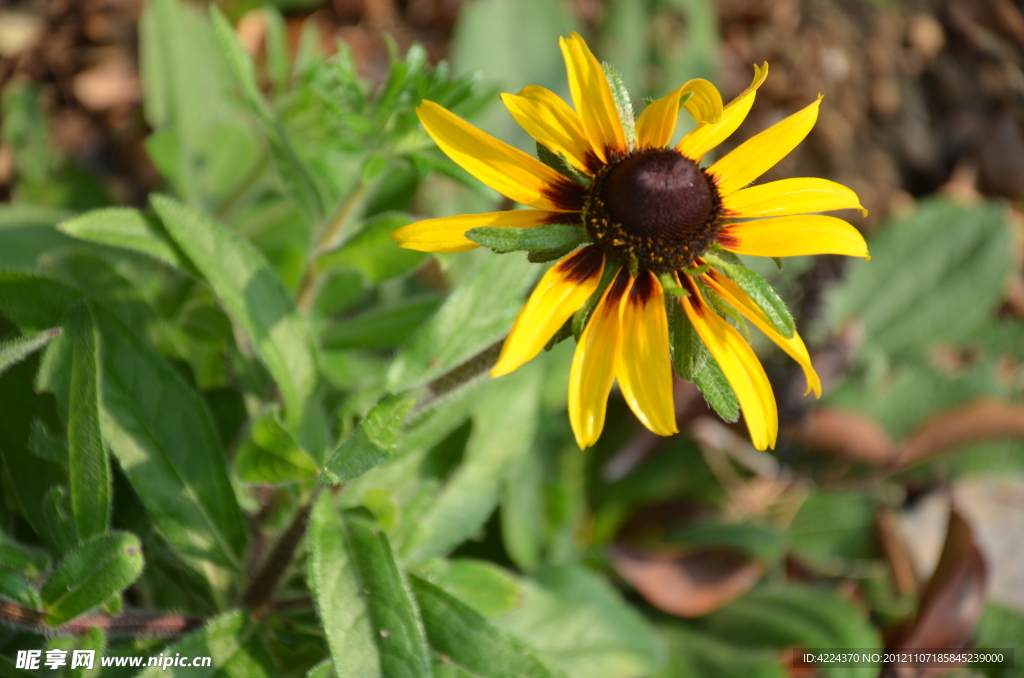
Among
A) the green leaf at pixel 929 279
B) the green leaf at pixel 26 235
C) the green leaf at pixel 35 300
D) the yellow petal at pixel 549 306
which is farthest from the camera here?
the green leaf at pixel 929 279

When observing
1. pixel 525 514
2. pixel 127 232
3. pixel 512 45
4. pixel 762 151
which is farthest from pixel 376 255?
pixel 512 45

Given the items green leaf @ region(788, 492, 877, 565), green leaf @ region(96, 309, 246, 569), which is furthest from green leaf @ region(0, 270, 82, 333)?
green leaf @ region(788, 492, 877, 565)

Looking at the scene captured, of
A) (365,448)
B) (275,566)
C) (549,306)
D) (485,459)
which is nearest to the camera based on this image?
(549,306)

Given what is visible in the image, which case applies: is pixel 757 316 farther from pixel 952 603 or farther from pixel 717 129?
pixel 952 603

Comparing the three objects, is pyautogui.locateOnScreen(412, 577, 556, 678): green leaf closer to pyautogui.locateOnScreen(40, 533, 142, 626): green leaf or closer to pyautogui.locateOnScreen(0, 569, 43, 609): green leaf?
pyautogui.locateOnScreen(40, 533, 142, 626): green leaf

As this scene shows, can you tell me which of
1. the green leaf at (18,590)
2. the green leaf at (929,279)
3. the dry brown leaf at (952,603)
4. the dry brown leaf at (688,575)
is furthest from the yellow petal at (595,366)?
the green leaf at (929,279)

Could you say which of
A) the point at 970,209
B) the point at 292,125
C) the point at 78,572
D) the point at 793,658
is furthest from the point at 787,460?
the point at 78,572

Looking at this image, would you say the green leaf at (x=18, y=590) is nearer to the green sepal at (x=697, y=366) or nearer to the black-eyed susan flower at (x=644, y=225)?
the black-eyed susan flower at (x=644, y=225)
